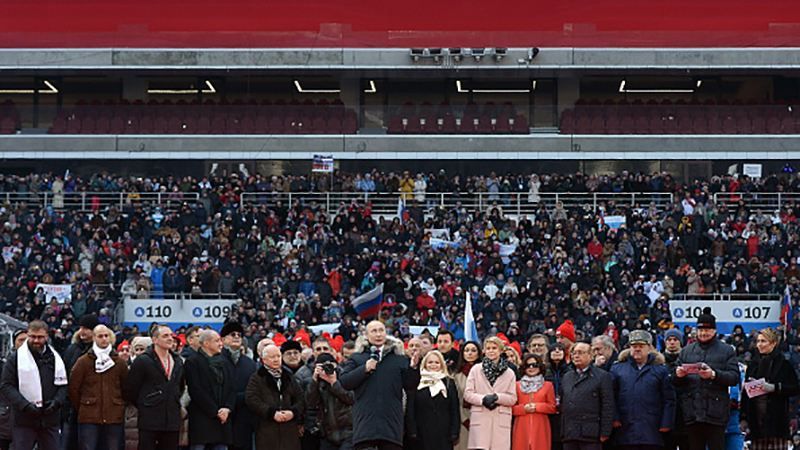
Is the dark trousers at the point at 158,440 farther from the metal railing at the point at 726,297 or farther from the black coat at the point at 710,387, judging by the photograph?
the metal railing at the point at 726,297

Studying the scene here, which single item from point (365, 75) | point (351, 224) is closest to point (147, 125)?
point (365, 75)

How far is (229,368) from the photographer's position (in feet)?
53.9

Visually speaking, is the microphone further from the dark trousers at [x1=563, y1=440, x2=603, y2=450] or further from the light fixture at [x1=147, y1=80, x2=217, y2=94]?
the light fixture at [x1=147, y1=80, x2=217, y2=94]

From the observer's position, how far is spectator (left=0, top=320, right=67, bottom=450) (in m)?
16.2

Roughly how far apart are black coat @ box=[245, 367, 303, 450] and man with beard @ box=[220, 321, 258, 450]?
1.45ft

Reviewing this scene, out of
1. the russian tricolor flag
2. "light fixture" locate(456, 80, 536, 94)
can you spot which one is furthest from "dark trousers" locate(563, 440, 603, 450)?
"light fixture" locate(456, 80, 536, 94)

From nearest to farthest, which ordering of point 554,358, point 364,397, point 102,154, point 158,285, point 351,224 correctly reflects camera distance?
point 364,397, point 554,358, point 158,285, point 351,224, point 102,154

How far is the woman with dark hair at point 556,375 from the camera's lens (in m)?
16.8

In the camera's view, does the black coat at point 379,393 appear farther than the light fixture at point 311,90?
No

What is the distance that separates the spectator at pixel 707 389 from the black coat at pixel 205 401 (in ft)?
14.9

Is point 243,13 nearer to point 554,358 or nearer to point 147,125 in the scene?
point 147,125

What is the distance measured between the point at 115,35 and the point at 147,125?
116 inches

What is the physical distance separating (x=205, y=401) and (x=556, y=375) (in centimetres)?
366

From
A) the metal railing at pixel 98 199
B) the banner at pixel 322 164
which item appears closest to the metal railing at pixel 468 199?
the banner at pixel 322 164
